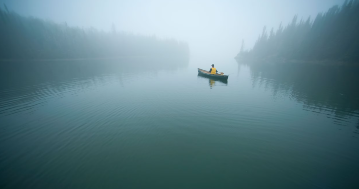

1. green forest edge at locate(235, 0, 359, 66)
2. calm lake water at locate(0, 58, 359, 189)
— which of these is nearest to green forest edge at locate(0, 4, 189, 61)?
calm lake water at locate(0, 58, 359, 189)

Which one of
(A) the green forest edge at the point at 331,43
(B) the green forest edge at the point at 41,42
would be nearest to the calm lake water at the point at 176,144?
(A) the green forest edge at the point at 331,43

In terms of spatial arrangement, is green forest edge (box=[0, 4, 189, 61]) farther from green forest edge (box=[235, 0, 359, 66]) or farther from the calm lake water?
green forest edge (box=[235, 0, 359, 66])

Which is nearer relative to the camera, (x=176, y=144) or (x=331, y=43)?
(x=176, y=144)

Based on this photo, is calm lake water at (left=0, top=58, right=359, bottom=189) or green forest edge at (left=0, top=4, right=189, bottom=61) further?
green forest edge at (left=0, top=4, right=189, bottom=61)

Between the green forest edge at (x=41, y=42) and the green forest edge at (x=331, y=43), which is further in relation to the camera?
the green forest edge at (x=41, y=42)

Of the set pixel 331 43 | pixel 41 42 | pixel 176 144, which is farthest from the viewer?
pixel 41 42

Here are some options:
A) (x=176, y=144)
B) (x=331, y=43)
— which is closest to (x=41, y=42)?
(x=176, y=144)

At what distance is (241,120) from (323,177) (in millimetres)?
6252

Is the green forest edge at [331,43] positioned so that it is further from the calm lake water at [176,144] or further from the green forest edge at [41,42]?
the green forest edge at [41,42]

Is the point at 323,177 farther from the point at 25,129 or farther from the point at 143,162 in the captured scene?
the point at 25,129

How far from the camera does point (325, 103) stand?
1731cm

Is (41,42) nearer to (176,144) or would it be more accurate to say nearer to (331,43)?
(176,144)

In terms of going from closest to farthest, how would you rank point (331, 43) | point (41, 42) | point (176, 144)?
point (176, 144) → point (331, 43) → point (41, 42)

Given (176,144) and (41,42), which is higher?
(41,42)
